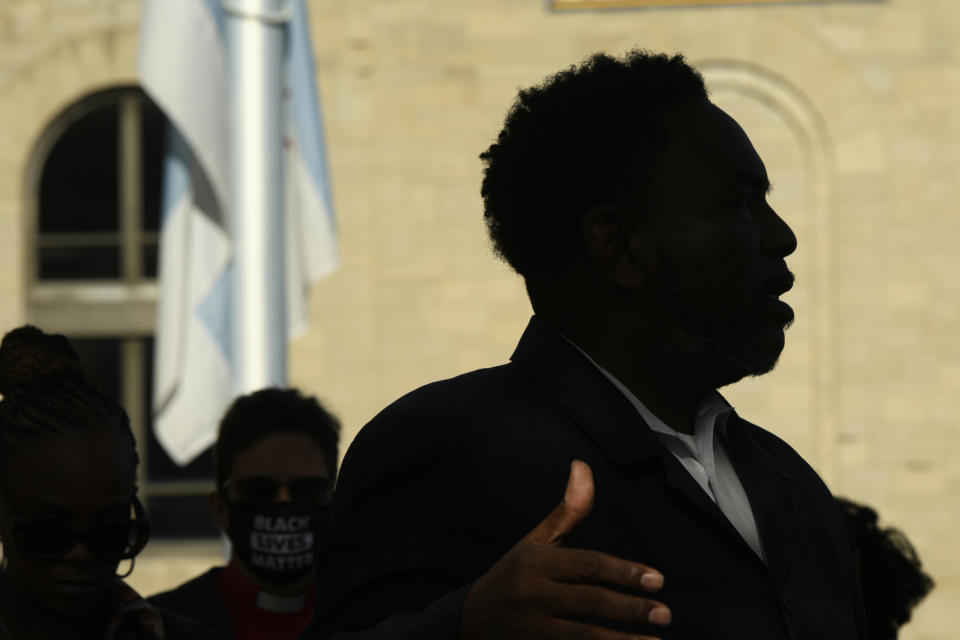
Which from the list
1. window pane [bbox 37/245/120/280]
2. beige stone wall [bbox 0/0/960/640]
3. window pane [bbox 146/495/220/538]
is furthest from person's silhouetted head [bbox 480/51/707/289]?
window pane [bbox 37/245/120/280]

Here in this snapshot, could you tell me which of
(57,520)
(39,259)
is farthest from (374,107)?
(57,520)

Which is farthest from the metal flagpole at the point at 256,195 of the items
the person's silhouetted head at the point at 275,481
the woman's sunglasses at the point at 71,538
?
the woman's sunglasses at the point at 71,538

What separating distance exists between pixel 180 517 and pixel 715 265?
10.9 meters

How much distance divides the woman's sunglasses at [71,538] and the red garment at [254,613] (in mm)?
1202

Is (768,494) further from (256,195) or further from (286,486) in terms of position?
(256,195)

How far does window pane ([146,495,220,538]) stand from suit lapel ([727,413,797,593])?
418 inches

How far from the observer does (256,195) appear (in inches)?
213

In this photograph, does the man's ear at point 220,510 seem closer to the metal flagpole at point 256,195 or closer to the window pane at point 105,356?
the metal flagpole at point 256,195

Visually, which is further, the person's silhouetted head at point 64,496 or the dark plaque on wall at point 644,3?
the dark plaque on wall at point 644,3

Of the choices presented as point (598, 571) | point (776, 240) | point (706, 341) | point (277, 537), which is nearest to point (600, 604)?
point (598, 571)

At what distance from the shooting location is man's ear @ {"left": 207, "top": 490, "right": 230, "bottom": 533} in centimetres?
393

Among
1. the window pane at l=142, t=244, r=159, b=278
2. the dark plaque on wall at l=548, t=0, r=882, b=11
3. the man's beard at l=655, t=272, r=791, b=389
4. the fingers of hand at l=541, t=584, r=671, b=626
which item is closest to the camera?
the fingers of hand at l=541, t=584, r=671, b=626

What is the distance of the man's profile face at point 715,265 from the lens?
6.13 feet

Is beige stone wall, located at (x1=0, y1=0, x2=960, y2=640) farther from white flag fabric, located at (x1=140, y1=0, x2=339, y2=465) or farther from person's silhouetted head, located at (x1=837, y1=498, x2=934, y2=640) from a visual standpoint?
person's silhouetted head, located at (x1=837, y1=498, x2=934, y2=640)
